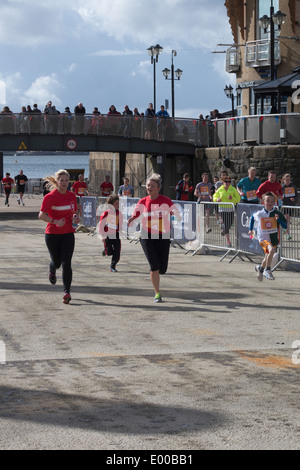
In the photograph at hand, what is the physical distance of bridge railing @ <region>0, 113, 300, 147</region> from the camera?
37438 millimetres

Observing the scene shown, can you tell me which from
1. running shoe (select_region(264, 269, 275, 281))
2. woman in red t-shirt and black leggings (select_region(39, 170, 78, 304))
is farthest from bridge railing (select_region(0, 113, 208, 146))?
woman in red t-shirt and black leggings (select_region(39, 170, 78, 304))

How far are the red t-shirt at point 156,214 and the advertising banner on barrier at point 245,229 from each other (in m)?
→ 4.77

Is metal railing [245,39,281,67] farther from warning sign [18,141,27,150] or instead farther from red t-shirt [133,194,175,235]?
red t-shirt [133,194,175,235]

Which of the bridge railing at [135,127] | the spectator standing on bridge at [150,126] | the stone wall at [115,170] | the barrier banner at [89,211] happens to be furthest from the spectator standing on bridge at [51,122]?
the barrier banner at [89,211]

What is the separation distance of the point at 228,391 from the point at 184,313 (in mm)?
Answer: 4164

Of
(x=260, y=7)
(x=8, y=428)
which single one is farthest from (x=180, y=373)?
(x=260, y=7)

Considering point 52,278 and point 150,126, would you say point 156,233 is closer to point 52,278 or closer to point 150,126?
point 52,278

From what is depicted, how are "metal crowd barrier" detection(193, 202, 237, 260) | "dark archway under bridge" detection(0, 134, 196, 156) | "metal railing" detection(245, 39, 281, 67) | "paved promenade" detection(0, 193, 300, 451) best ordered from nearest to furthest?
"paved promenade" detection(0, 193, 300, 451) < "metal crowd barrier" detection(193, 202, 237, 260) < "dark archway under bridge" detection(0, 134, 196, 156) < "metal railing" detection(245, 39, 281, 67)

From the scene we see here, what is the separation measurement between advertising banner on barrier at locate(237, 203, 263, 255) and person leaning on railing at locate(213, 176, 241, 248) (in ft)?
1.44

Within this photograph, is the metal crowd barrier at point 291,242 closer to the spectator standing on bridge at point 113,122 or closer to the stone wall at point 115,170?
the spectator standing on bridge at point 113,122

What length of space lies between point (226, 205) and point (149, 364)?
10688mm

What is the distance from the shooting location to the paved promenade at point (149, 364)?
19.3ft

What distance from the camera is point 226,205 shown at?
1848cm

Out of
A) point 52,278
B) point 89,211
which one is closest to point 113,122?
point 89,211
